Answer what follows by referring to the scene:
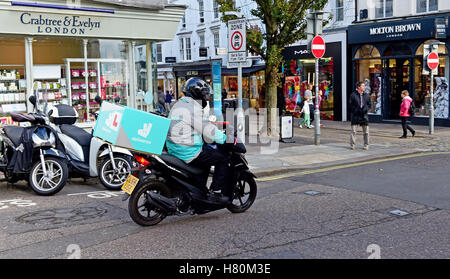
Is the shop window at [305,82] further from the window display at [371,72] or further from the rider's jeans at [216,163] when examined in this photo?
the rider's jeans at [216,163]

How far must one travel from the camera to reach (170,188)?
6.43 m

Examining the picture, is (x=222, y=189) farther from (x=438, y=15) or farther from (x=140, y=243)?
(x=438, y=15)

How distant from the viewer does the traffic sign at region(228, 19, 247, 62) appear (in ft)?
37.7

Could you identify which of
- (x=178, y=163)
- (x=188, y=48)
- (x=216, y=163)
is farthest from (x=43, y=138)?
(x=188, y=48)

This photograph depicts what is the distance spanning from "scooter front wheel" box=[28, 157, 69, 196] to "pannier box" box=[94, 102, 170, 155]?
2637 millimetres

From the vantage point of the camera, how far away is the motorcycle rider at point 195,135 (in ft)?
21.1

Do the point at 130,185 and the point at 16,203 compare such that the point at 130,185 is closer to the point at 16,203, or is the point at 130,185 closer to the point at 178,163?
the point at 178,163

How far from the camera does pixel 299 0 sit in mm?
16578

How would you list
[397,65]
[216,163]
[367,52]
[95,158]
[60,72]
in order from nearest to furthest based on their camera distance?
[216,163]
[95,158]
[60,72]
[397,65]
[367,52]

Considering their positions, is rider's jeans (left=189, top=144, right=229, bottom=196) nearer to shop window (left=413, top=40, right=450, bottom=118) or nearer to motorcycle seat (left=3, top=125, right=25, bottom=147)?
motorcycle seat (left=3, top=125, right=25, bottom=147)

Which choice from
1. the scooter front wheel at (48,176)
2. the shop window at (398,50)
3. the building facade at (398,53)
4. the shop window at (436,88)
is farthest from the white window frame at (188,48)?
the scooter front wheel at (48,176)

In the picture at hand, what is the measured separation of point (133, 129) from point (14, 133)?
3732 millimetres

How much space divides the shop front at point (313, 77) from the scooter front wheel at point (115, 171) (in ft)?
52.8

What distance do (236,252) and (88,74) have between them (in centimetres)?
1139
